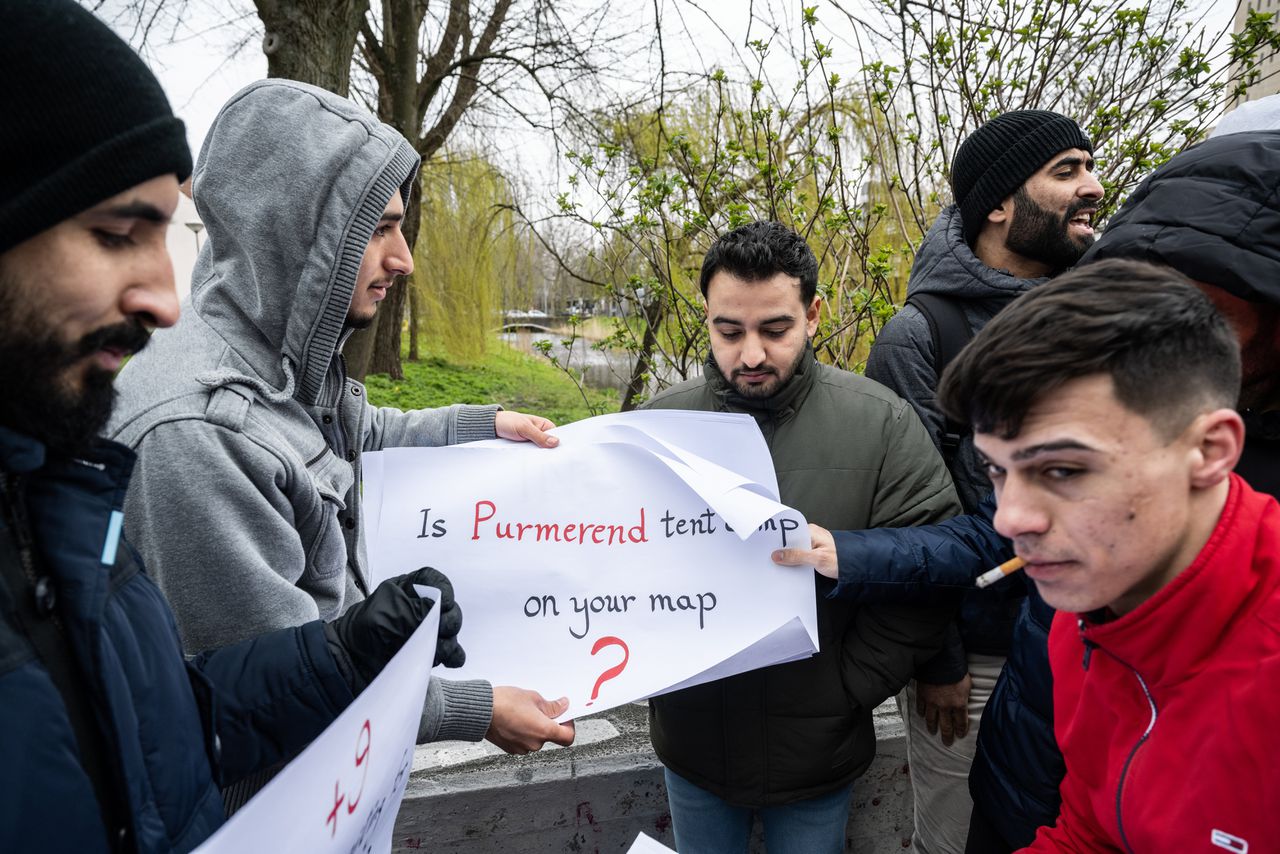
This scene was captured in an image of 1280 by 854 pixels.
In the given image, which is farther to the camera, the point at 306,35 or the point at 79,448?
the point at 306,35

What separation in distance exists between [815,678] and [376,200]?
4.99 feet

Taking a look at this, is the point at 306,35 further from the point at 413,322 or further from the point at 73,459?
the point at 413,322

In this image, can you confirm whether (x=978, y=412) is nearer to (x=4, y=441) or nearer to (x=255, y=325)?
(x=4, y=441)

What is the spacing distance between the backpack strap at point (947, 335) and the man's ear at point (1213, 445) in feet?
3.57

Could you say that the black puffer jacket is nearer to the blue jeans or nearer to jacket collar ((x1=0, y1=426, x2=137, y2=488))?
the blue jeans

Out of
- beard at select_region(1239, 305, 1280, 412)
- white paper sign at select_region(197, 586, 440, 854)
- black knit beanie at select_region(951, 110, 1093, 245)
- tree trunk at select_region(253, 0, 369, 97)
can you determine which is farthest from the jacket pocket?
tree trunk at select_region(253, 0, 369, 97)

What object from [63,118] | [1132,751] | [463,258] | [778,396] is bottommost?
[463,258]

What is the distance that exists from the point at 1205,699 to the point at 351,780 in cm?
121

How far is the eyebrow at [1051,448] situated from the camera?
43.2 inches

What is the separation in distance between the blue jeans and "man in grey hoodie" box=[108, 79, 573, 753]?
2.11ft

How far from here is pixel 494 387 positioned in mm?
14781

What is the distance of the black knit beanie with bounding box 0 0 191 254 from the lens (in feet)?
2.84

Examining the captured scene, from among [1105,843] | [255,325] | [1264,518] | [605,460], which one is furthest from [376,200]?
[1105,843]

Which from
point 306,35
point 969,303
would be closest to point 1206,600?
point 969,303
